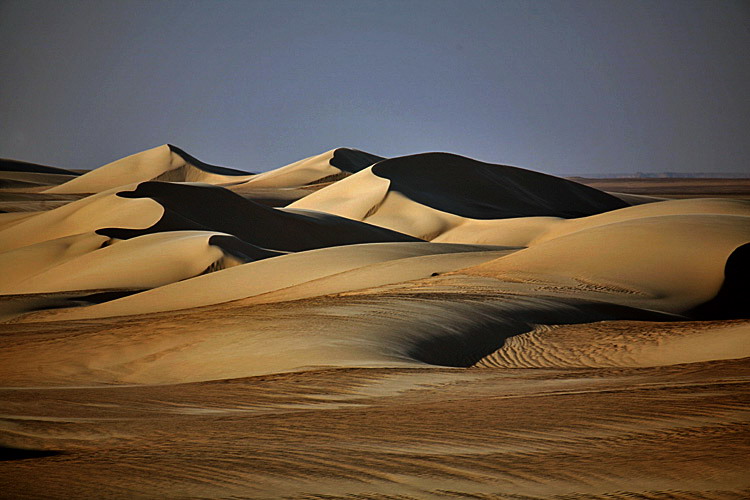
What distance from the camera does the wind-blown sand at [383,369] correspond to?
4.55 meters

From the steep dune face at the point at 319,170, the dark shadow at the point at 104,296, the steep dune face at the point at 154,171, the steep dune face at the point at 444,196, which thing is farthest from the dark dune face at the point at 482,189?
the steep dune face at the point at 154,171

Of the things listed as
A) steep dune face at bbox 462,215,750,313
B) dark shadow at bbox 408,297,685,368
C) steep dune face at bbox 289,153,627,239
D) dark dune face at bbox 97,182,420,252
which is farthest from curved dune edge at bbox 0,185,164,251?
dark shadow at bbox 408,297,685,368

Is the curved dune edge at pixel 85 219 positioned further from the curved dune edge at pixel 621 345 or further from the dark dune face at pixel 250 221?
the curved dune edge at pixel 621 345

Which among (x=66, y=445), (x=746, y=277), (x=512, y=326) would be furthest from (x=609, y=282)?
(x=66, y=445)

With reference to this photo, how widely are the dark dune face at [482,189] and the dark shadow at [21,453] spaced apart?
40.3 metres

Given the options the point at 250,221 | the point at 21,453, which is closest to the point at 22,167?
the point at 250,221

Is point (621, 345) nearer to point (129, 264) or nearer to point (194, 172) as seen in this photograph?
point (129, 264)

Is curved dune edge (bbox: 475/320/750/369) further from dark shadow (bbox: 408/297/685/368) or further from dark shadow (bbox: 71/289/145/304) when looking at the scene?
dark shadow (bbox: 71/289/145/304)

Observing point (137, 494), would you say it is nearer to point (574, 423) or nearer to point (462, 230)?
point (574, 423)

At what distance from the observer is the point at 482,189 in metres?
50.4

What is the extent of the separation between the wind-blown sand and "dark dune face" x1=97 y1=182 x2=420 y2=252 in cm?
603

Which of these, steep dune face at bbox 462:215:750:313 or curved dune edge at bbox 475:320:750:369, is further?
steep dune face at bbox 462:215:750:313

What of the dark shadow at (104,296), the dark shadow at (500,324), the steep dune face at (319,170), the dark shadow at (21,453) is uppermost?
the steep dune face at (319,170)

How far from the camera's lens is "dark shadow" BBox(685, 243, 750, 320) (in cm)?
1631
